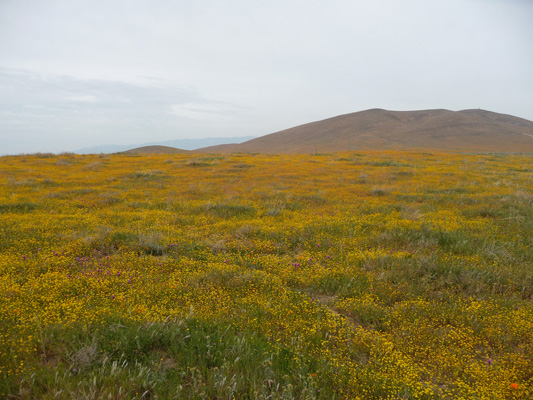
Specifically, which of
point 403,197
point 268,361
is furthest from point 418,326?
point 403,197

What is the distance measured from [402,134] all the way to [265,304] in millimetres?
109116

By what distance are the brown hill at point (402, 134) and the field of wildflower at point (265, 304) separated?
71.1 meters

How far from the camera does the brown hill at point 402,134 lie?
8394 cm

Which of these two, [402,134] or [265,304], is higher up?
[402,134]

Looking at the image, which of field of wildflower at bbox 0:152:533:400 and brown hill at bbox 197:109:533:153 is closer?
field of wildflower at bbox 0:152:533:400

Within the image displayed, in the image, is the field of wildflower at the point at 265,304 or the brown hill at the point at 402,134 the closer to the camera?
the field of wildflower at the point at 265,304

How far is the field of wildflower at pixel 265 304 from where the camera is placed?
3232mm

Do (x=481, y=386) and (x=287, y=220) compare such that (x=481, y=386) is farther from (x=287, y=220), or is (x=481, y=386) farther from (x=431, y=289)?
(x=287, y=220)

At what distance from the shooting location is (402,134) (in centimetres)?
10062

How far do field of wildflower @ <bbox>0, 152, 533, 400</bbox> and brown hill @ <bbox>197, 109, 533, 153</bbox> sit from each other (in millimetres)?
71108

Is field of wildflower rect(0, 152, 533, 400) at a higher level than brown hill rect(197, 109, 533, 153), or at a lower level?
lower

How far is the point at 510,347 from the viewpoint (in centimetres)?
393

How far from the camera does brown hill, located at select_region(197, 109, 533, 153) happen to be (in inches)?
3305

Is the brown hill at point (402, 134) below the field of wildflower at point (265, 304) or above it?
above
